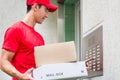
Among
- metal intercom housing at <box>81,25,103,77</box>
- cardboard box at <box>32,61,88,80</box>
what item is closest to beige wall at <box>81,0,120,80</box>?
metal intercom housing at <box>81,25,103,77</box>

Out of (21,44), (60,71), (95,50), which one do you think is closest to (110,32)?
(95,50)

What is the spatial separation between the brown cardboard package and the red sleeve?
0.15 m

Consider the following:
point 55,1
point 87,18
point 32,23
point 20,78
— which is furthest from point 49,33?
point 20,78

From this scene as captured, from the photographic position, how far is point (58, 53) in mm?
1323

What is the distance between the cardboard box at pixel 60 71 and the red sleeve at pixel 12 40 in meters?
0.18

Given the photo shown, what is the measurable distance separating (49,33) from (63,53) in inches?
109

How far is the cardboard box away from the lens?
129 cm

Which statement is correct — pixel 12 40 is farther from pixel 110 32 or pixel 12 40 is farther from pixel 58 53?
pixel 110 32

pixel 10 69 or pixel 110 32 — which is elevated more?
pixel 110 32

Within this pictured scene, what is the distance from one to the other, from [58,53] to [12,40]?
0.26 meters

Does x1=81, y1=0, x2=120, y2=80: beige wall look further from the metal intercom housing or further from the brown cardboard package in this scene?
the brown cardboard package

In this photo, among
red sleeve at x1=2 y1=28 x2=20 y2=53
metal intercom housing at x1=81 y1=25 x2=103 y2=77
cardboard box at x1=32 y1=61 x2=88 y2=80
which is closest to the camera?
cardboard box at x1=32 y1=61 x2=88 y2=80

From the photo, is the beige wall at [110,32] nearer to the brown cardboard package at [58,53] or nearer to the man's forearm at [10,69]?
the brown cardboard package at [58,53]

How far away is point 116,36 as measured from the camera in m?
1.37
